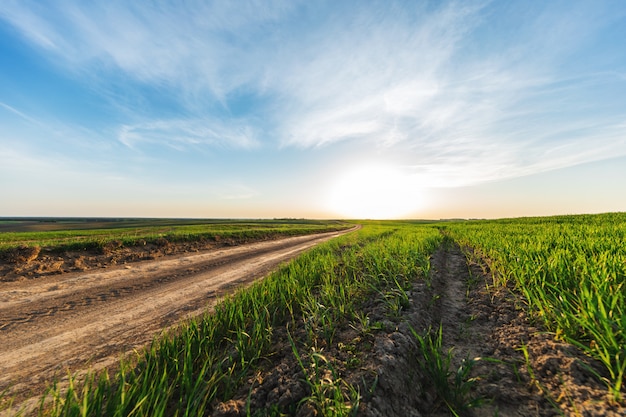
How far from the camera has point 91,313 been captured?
234 inches

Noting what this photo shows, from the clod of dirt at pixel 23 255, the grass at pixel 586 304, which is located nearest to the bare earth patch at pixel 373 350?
the grass at pixel 586 304

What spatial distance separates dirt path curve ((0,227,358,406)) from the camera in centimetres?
389

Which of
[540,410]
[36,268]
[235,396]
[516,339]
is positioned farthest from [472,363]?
[36,268]

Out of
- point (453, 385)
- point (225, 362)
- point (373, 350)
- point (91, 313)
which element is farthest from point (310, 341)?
point (91, 313)

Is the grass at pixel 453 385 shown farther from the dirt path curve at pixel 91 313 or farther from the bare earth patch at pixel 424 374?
the dirt path curve at pixel 91 313

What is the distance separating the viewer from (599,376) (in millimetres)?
2180

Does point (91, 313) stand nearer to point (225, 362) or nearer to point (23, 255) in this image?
point (225, 362)

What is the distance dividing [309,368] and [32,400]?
3450 millimetres

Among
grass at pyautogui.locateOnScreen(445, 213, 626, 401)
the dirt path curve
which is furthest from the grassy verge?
grass at pyautogui.locateOnScreen(445, 213, 626, 401)

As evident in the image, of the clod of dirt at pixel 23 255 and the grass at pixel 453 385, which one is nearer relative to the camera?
the grass at pixel 453 385

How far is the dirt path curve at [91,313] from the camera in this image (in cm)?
389

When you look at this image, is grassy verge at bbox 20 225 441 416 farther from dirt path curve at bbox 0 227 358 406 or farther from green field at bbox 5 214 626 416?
dirt path curve at bbox 0 227 358 406

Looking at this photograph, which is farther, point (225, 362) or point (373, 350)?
point (225, 362)

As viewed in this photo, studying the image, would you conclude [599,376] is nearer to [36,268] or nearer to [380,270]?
[380,270]
